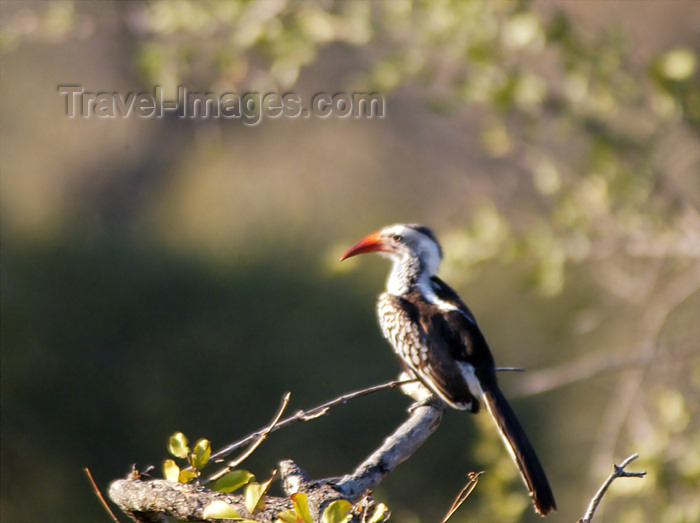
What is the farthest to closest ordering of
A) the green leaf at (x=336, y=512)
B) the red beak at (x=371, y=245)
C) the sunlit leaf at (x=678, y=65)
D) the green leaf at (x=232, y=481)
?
the red beak at (x=371, y=245), the sunlit leaf at (x=678, y=65), the green leaf at (x=232, y=481), the green leaf at (x=336, y=512)

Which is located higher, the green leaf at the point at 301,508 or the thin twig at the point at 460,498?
the green leaf at the point at 301,508

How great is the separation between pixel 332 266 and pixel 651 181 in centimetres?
120

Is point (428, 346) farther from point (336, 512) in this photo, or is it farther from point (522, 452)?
point (336, 512)

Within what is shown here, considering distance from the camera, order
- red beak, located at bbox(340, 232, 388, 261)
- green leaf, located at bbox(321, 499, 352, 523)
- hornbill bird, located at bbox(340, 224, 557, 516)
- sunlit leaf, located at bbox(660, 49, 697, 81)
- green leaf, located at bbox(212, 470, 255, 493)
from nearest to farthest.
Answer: green leaf, located at bbox(321, 499, 352, 523)
green leaf, located at bbox(212, 470, 255, 493)
hornbill bird, located at bbox(340, 224, 557, 516)
sunlit leaf, located at bbox(660, 49, 697, 81)
red beak, located at bbox(340, 232, 388, 261)

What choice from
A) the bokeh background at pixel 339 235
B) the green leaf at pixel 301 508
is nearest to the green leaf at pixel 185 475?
the green leaf at pixel 301 508

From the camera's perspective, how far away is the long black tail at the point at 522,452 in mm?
1865

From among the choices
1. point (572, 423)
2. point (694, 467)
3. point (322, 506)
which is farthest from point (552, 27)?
point (572, 423)

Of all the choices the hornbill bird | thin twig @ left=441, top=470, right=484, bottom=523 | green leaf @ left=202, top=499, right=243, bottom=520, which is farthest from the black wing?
green leaf @ left=202, top=499, right=243, bottom=520

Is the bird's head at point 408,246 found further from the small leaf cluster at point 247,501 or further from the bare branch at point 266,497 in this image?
the small leaf cluster at point 247,501

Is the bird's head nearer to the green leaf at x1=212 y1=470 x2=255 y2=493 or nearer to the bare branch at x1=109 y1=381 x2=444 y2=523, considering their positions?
the bare branch at x1=109 y1=381 x2=444 y2=523

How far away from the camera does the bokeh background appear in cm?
272

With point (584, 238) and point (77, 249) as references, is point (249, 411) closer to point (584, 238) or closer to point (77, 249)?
point (77, 249)

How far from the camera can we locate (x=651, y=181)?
8.88 feet

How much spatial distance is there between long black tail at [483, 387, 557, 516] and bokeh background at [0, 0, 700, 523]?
37 centimetres
